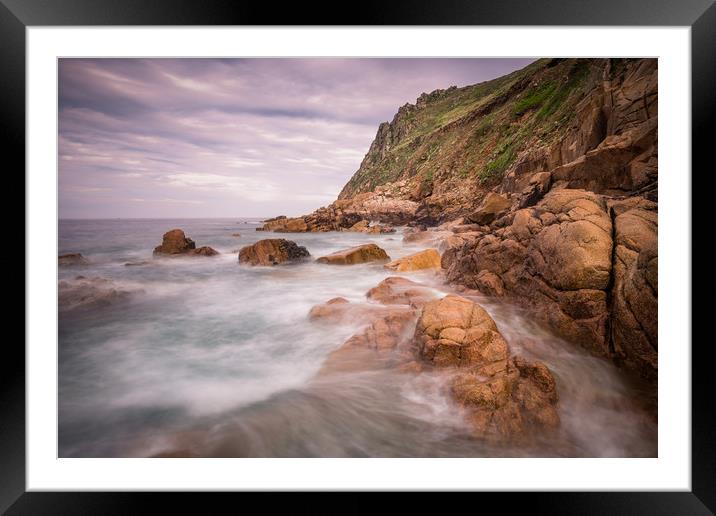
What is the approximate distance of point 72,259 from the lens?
3221 mm

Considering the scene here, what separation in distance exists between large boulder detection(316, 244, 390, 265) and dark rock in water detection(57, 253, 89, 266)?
3.59 m

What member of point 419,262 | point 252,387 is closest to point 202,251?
point 252,387

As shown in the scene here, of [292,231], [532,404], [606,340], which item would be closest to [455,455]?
[532,404]

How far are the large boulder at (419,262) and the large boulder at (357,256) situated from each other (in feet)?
1.93

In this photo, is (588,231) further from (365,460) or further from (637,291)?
(365,460)

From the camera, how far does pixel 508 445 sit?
2467mm

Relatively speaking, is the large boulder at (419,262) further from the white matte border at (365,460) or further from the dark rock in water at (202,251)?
the dark rock in water at (202,251)

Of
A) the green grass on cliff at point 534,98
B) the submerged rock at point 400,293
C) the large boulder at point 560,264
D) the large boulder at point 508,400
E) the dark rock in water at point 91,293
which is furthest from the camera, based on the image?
the green grass on cliff at point 534,98

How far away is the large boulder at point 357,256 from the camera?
6004mm

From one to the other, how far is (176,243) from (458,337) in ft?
15.8

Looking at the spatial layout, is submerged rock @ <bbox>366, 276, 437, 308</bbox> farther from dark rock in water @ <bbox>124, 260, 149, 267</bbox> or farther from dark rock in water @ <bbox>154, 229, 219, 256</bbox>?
dark rock in water @ <bbox>124, 260, 149, 267</bbox>

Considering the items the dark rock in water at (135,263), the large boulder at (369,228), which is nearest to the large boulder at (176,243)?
the dark rock in water at (135,263)

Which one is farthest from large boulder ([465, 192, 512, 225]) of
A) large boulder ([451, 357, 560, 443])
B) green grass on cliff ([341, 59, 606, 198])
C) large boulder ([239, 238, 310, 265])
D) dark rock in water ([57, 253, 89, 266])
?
dark rock in water ([57, 253, 89, 266])

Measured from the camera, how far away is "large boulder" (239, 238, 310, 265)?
5.77 metres
